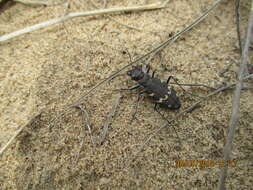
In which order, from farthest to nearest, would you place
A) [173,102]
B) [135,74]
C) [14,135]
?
[135,74] → [173,102] → [14,135]

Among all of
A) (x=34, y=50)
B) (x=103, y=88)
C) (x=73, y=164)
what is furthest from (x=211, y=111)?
(x=34, y=50)

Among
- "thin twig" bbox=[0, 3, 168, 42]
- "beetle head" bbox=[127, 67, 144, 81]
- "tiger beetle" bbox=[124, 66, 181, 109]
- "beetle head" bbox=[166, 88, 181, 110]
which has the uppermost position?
"thin twig" bbox=[0, 3, 168, 42]

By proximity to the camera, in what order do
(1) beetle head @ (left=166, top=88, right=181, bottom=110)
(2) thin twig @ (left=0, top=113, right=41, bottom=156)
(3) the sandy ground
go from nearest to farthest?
(3) the sandy ground, (2) thin twig @ (left=0, top=113, right=41, bottom=156), (1) beetle head @ (left=166, top=88, right=181, bottom=110)

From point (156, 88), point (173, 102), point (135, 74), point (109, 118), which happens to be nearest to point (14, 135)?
point (109, 118)

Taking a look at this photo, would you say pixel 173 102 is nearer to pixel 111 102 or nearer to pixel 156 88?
pixel 156 88

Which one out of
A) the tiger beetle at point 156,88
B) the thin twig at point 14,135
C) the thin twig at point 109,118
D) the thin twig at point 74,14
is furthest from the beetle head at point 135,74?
the thin twig at point 14,135

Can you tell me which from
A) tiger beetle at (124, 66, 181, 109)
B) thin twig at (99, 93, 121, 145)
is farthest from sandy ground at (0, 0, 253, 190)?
tiger beetle at (124, 66, 181, 109)

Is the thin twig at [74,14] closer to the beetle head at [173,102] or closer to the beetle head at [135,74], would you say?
the beetle head at [135,74]

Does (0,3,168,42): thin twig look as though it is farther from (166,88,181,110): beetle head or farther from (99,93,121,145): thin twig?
(166,88,181,110): beetle head
